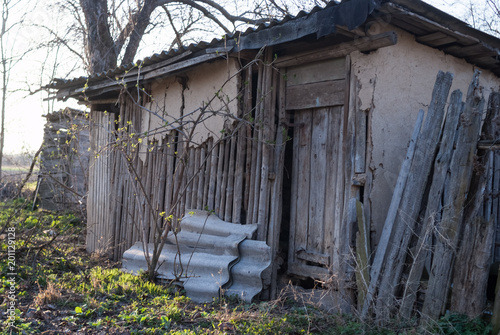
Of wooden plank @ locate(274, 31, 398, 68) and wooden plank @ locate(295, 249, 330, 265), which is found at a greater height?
wooden plank @ locate(274, 31, 398, 68)

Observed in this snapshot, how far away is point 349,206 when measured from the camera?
515 centimetres

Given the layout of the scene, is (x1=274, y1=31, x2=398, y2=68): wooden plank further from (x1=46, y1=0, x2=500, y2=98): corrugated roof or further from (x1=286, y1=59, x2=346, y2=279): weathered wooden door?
(x1=46, y1=0, x2=500, y2=98): corrugated roof

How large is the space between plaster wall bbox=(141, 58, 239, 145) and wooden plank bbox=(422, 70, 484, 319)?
2648 millimetres

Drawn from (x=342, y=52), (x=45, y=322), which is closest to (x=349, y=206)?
(x=342, y=52)

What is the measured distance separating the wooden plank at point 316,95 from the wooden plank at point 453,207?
140 cm

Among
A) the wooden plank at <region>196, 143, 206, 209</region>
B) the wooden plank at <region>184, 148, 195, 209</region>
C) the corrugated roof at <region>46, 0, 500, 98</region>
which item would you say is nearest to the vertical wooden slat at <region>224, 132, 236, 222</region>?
the wooden plank at <region>196, 143, 206, 209</region>

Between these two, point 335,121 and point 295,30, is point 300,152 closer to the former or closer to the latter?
point 335,121

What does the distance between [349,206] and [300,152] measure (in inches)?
A: 45.2

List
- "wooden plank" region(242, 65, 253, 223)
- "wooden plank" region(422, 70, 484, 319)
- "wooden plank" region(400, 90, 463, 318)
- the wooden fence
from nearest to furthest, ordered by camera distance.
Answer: "wooden plank" region(422, 70, 484, 319) → "wooden plank" region(400, 90, 463, 318) → the wooden fence → "wooden plank" region(242, 65, 253, 223)

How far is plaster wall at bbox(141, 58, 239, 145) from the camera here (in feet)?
21.0

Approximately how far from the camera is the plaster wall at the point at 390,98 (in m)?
5.29

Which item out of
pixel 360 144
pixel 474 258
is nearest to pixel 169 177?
pixel 360 144

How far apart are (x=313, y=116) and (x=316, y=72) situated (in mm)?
514

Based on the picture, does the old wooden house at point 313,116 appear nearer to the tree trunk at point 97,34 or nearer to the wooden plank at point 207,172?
the wooden plank at point 207,172
